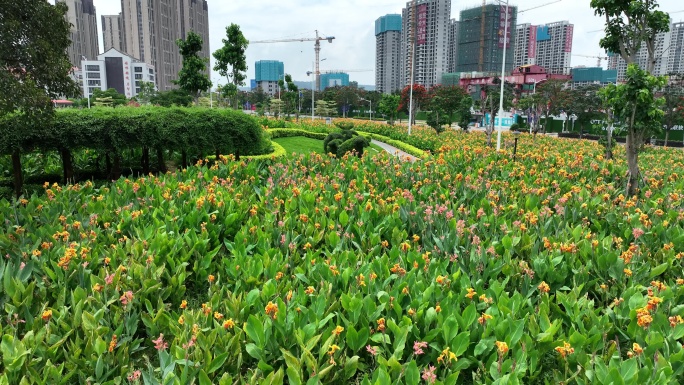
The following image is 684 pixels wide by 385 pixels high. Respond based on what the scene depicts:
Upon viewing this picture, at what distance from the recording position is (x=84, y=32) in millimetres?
96938

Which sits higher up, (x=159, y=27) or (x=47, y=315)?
(x=159, y=27)

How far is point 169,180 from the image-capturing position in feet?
25.1

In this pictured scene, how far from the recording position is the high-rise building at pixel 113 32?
105 meters

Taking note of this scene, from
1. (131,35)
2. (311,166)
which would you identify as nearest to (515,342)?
(311,166)

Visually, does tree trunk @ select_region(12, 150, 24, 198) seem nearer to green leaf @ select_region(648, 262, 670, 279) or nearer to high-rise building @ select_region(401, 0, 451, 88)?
green leaf @ select_region(648, 262, 670, 279)

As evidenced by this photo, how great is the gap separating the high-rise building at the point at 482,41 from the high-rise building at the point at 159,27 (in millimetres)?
48178

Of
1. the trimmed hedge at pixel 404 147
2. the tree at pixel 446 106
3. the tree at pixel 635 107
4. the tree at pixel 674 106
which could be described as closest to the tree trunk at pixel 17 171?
the tree at pixel 635 107

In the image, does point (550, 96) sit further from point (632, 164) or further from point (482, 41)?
point (632, 164)

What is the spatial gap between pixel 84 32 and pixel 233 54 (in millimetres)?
92236

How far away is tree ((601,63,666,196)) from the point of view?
7438mm

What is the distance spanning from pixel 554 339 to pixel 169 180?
20.5ft

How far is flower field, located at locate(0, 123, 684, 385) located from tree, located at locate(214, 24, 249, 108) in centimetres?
1684

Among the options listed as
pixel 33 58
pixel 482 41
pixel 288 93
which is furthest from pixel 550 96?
pixel 33 58

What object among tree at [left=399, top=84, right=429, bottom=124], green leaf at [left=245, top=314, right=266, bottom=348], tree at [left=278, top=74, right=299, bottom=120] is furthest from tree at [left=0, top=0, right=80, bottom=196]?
tree at [left=278, top=74, right=299, bottom=120]
